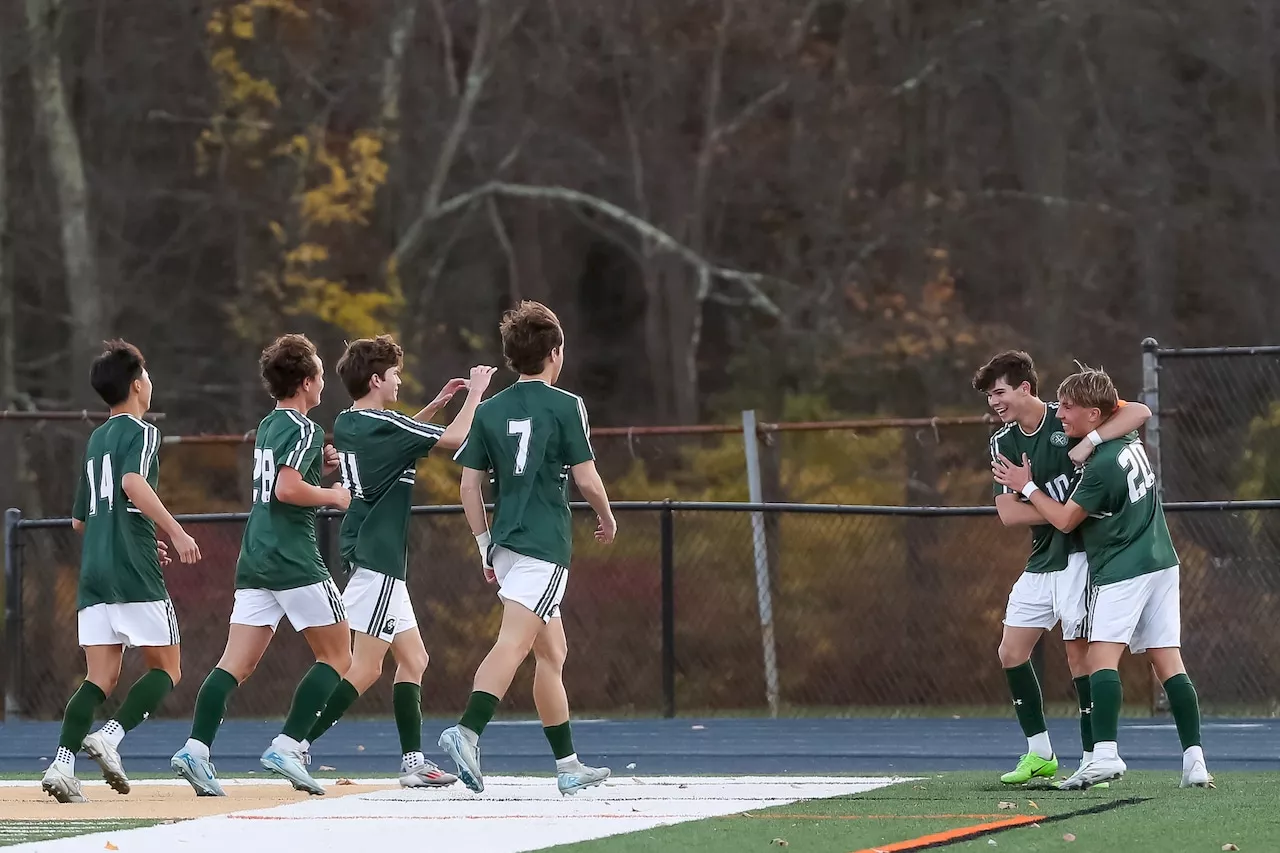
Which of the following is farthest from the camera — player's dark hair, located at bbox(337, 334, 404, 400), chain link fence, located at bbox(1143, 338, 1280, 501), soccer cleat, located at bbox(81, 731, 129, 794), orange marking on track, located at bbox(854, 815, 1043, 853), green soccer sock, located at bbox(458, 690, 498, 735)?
chain link fence, located at bbox(1143, 338, 1280, 501)

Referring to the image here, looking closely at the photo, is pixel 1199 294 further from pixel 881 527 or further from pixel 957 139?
pixel 881 527

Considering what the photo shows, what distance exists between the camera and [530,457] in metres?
8.79

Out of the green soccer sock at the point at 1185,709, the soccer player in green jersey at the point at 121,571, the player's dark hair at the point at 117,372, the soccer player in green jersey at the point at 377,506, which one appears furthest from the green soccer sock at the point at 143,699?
the green soccer sock at the point at 1185,709

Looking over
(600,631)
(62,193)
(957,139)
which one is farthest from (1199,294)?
(62,193)

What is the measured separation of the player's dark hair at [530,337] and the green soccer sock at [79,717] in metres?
2.33

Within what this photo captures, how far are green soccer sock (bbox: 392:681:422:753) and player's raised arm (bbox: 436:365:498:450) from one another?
1.13m

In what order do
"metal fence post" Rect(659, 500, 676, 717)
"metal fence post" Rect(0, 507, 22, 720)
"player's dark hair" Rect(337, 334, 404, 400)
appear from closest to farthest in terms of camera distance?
"player's dark hair" Rect(337, 334, 404, 400), "metal fence post" Rect(659, 500, 676, 717), "metal fence post" Rect(0, 507, 22, 720)

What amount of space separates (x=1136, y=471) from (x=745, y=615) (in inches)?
318

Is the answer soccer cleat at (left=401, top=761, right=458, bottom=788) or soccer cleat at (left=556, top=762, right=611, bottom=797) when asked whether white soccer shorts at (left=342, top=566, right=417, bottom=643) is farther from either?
soccer cleat at (left=556, top=762, right=611, bottom=797)

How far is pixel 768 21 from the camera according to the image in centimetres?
2725

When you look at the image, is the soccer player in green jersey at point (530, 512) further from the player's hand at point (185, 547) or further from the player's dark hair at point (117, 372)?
the player's dark hair at point (117, 372)

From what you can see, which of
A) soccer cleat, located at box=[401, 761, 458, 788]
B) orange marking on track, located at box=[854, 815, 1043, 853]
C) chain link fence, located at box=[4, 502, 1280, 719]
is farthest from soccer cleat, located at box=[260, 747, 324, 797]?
chain link fence, located at box=[4, 502, 1280, 719]

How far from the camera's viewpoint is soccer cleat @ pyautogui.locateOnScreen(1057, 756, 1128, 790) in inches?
352

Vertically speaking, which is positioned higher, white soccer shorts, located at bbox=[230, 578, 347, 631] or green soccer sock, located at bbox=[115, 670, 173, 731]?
white soccer shorts, located at bbox=[230, 578, 347, 631]
